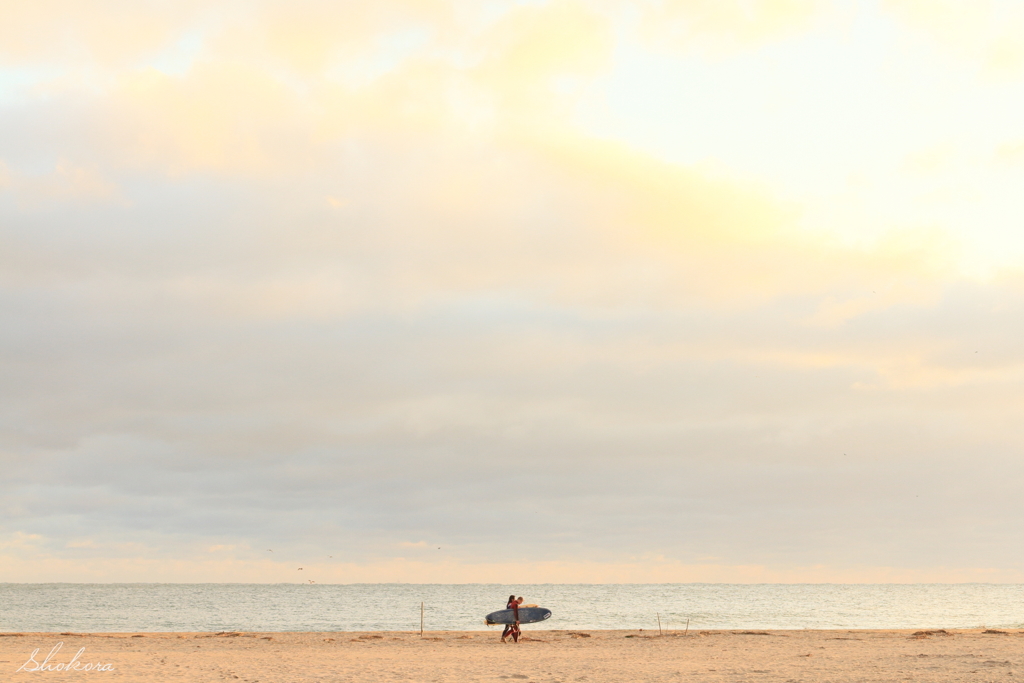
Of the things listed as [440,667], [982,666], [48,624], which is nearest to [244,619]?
[48,624]

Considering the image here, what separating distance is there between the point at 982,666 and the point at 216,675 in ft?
83.0

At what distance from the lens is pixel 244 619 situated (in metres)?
78.4

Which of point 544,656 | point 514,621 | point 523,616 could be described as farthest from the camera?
point 523,616

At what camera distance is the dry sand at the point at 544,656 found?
26.4m

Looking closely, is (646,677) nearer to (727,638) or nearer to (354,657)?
(354,657)

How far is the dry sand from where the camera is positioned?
1040 inches

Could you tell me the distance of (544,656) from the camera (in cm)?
3341
